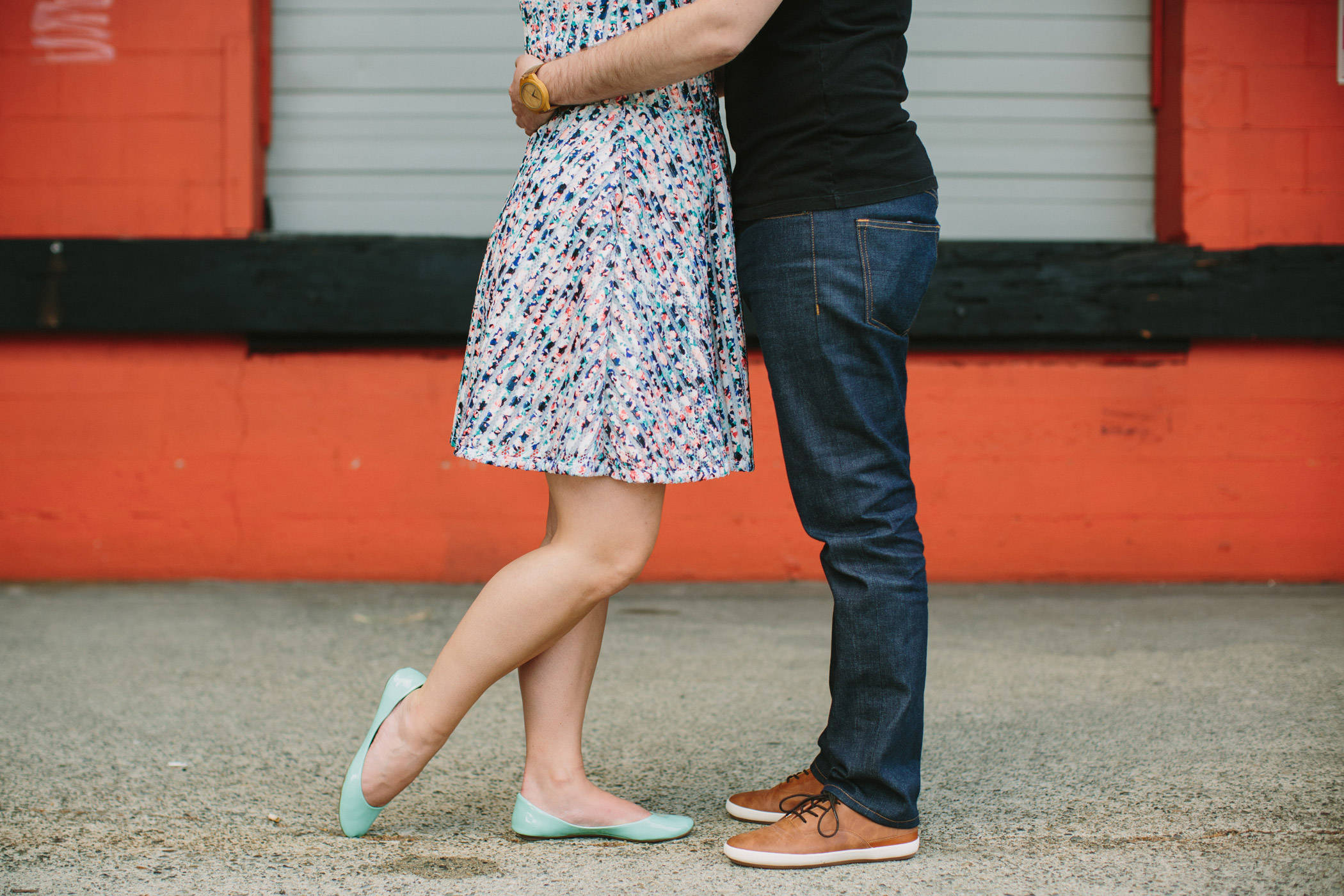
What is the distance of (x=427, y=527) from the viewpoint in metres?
3.89

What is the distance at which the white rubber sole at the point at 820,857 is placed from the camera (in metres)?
1.62

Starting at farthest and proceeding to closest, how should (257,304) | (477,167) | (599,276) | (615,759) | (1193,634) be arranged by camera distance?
1. (477,167)
2. (257,304)
3. (1193,634)
4. (615,759)
5. (599,276)

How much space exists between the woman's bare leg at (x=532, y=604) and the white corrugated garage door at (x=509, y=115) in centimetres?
270

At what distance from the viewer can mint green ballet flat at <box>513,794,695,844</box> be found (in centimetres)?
173

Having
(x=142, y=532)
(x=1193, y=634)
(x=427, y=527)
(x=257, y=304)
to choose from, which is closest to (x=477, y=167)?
(x=257, y=304)

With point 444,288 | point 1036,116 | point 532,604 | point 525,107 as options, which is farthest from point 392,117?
point 532,604

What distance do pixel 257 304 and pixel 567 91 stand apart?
2509 millimetres

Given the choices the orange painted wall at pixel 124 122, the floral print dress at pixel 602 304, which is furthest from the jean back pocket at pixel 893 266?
the orange painted wall at pixel 124 122

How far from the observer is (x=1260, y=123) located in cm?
389

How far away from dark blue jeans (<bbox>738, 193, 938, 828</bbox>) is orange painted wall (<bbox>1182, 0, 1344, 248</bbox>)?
110 inches

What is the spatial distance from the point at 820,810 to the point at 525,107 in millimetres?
1191

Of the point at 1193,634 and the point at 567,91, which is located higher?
the point at 567,91

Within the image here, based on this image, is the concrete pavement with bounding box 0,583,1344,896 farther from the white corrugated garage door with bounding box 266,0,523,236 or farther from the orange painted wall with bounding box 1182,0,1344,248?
the white corrugated garage door with bounding box 266,0,523,236

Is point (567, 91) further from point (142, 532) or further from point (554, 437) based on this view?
point (142, 532)
